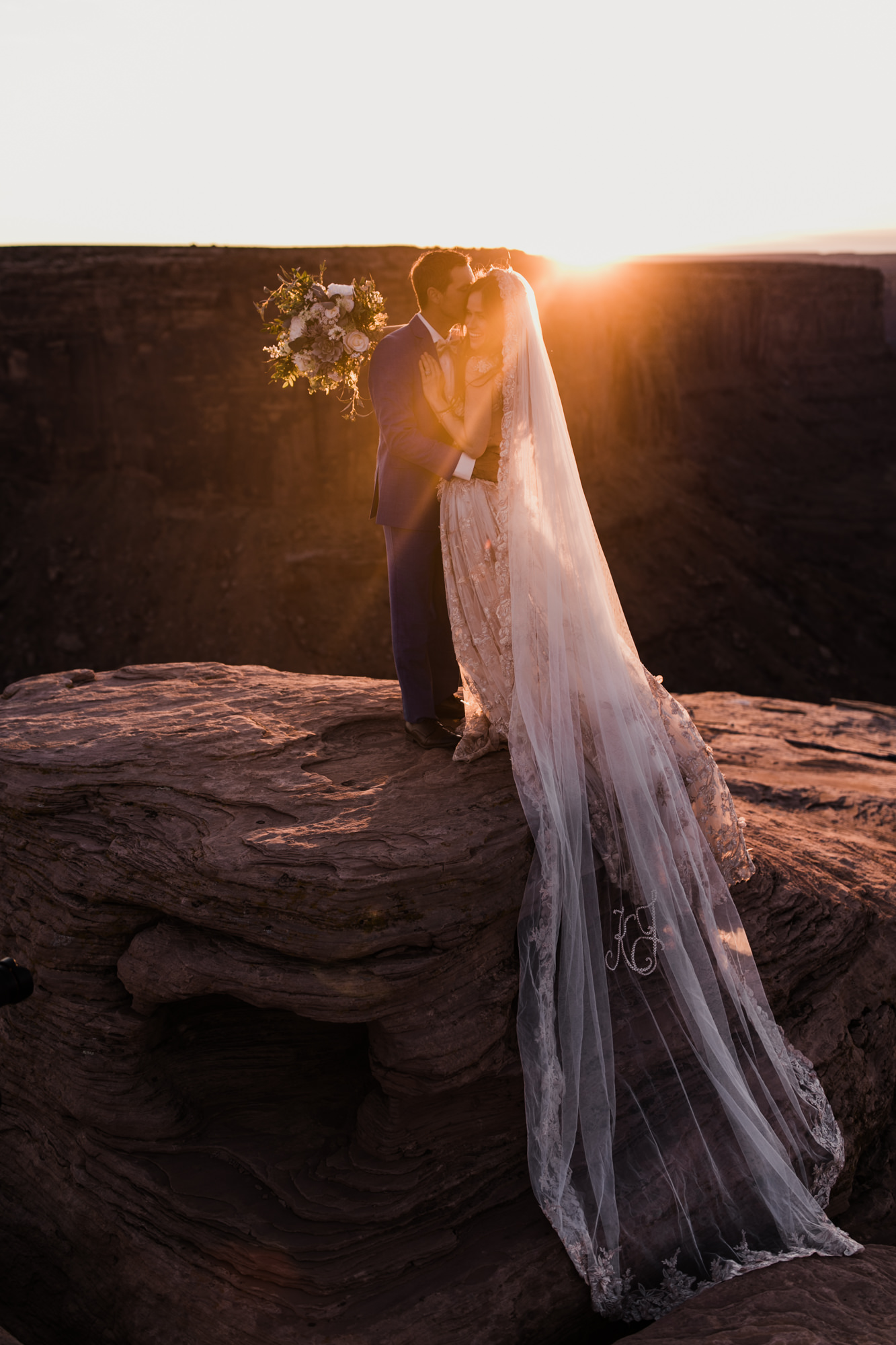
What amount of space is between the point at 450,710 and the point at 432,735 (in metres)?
0.36

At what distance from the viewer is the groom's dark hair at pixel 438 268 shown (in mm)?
4492

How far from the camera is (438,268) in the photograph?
4512 mm

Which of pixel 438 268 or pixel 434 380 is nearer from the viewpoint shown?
pixel 438 268

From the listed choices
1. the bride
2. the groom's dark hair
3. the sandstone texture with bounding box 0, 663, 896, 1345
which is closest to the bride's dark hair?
the bride

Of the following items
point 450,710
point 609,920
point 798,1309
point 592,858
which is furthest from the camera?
point 450,710

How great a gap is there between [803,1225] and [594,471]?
1098 inches

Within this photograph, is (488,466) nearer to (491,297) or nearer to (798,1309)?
(491,297)

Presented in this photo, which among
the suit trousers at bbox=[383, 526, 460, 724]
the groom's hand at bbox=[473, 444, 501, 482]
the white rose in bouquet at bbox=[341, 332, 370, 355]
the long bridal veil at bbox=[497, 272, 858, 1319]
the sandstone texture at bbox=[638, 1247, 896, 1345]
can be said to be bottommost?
the sandstone texture at bbox=[638, 1247, 896, 1345]

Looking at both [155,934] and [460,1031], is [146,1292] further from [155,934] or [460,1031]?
[460,1031]

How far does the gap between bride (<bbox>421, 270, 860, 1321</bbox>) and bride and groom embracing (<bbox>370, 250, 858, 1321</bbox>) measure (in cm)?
1

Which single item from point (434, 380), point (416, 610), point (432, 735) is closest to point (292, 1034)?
point (432, 735)

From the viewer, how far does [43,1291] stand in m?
4.84

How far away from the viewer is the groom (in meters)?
4.56

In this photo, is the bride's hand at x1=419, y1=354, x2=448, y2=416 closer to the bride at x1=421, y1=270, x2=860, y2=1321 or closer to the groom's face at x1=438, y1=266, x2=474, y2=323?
the bride at x1=421, y1=270, x2=860, y2=1321
